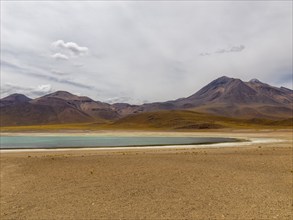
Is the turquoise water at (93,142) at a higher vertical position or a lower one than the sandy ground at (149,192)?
higher

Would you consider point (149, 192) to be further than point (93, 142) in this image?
No

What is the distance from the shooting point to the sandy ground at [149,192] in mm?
11258

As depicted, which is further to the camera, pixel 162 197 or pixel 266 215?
pixel 162 197

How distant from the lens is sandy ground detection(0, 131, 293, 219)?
11.3 m

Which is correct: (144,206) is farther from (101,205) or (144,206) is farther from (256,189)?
(256,189)

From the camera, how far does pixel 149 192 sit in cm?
1416

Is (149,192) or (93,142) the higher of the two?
(93,142)

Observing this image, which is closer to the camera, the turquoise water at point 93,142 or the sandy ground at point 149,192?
the sandy ground at point 149,192

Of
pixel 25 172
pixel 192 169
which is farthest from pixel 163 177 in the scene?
pixel 25 172

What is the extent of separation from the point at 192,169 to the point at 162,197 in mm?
7127

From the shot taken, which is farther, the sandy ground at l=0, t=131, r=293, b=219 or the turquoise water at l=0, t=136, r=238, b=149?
the turquoise water at l=0, t=136, r=238, b=149

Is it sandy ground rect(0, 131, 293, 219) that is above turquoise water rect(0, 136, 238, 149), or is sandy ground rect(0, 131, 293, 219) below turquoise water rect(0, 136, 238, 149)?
below

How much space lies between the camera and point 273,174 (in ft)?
59.8

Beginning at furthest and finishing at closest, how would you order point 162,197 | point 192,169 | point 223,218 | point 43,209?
point 192,169, point 162,197, point 43,209, point 223,218
